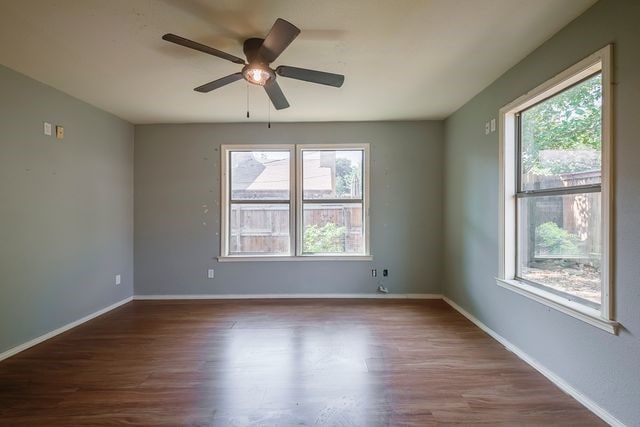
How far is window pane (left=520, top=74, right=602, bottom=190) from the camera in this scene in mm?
1896

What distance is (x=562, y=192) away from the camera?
2152 millimetres

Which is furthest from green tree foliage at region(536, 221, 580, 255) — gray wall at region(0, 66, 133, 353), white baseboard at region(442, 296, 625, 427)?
gray wall at region(0, 66, 133, 353)

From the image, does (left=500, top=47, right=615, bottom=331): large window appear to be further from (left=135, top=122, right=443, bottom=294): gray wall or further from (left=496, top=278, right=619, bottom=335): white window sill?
(left=135, top=122, right=443, bottom=294): gray wall

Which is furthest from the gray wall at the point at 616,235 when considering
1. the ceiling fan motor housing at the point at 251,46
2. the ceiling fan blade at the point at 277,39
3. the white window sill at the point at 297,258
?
the ceiling fan motor housing at the point at 251,46

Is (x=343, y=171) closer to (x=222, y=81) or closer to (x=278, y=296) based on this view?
(x=278, y=296)

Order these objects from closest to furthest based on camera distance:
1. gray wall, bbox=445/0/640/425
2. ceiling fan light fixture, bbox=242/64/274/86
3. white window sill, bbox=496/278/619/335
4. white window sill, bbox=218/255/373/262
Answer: gray wall, bbox=445/0/640/425
white window sill, bbox=496/278/619/335
ceiling fan light fixture, bbox=242/64/274/86
white window sill, bbox=218/255/373/262

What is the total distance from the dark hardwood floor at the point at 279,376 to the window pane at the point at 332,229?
1090mm

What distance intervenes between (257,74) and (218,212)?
247cm

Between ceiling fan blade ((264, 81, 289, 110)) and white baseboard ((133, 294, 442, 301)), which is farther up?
ceiling fan blade ((264, 81, 289, 110))

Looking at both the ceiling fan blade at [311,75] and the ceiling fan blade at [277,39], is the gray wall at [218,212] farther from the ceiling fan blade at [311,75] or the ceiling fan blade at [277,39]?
the ceiling fan blade at [277,39]

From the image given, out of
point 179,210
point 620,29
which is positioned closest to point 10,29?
point 179,210

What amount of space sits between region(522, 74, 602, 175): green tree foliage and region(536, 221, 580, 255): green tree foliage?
17.5 inches

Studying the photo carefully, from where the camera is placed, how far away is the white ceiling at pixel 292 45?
5.93ft

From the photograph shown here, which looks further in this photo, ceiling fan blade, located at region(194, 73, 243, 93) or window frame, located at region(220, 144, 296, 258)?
window frame, located at region(220, 144, 296, 258)
